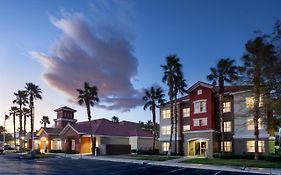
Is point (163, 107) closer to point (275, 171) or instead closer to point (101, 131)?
Answer: point (101, 131)

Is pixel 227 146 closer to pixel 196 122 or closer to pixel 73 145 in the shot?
pixel 196 122

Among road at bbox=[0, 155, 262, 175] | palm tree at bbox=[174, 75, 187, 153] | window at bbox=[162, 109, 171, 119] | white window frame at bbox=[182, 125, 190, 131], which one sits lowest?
road at bbox=[0, 155, 262, 175]

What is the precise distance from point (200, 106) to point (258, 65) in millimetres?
18067

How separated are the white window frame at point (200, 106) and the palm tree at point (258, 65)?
41.1ft

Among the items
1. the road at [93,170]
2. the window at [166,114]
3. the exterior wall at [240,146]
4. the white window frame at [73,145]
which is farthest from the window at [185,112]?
the white window frame at [73,145]

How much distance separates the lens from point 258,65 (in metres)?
33.2

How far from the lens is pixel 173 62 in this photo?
50719mm

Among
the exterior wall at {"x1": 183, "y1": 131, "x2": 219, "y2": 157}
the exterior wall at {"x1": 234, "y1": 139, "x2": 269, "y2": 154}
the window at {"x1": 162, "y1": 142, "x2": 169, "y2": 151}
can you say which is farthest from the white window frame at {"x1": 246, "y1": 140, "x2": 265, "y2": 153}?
the window at {"x1": 162, "y1": 142, "x2": 169, "y2": 151}

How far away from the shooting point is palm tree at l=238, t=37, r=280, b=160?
2942 cm

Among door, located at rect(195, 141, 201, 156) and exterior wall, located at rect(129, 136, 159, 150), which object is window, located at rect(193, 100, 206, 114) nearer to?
door, located at rect(195, 141, 201, 156)

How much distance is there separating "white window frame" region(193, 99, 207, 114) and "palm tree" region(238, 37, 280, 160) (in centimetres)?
1253

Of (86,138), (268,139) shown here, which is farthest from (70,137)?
(268,139)

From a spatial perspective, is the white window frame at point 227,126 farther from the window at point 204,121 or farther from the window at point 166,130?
the window at point 166,130

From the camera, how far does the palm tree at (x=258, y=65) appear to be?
29.4m
